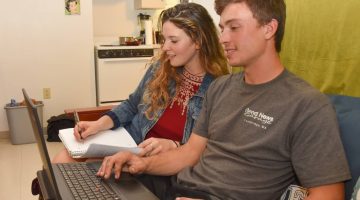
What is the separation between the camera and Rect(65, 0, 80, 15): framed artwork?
355cm

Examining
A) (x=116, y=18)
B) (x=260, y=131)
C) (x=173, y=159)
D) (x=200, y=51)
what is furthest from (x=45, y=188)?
(x=116, y=18)

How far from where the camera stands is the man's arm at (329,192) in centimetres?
96

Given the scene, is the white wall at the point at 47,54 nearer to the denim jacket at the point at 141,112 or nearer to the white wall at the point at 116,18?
the white wall at the point at 116,18

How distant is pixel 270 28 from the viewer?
1168 mm

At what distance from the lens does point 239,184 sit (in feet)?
3.81

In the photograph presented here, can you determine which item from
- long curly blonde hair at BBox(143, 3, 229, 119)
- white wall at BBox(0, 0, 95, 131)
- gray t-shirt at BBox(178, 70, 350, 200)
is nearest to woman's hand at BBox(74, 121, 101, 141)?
long curly blonde hair at BBox(143, 3, 229, 119)

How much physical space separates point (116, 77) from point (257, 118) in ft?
9.90

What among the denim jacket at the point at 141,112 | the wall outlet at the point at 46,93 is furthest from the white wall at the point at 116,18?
the denim jacket at the point at 141,112

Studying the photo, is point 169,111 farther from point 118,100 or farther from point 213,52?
point 118,100

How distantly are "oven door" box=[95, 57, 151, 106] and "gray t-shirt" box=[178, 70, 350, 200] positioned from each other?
265 cm

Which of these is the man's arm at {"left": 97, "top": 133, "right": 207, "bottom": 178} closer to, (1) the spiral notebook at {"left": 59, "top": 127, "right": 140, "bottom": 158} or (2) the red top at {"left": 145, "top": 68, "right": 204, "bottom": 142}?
(1) the spiral notebook at {"left": 59, "top": 127, "right": 140, "bottom": 158}

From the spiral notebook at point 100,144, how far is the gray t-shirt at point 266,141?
0.94 ft

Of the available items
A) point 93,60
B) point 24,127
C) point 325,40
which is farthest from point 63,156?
point 93,60

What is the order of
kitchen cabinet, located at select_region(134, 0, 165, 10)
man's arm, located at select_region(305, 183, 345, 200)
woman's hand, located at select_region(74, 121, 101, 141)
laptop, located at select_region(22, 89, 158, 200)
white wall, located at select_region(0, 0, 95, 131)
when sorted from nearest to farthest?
man's arm, located at select_region(305, 183, 345, 200) → laptop, located at select_region(22, 89, 158, 200) → woman's hand, located at select_region(74, 121, 101, 141) → white wall, located at select_region(0, 0, 95, 131) → kitchen cabinet, located at select_region(134, 0, 165, 10)
